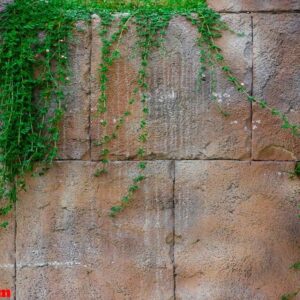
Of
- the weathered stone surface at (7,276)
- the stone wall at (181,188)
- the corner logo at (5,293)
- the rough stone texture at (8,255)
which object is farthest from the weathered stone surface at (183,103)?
the corner logo at (5,293)

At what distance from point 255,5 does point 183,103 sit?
945 millimetres

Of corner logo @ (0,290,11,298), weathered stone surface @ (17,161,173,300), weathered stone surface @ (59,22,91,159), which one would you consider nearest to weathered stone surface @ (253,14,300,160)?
weathered stone surface @ (17,161,173,300)

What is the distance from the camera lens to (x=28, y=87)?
11.7 ft

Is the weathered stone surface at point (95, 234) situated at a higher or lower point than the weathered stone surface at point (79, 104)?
lower

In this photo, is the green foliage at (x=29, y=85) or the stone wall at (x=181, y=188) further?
the stone wall at (x=181, y=188)

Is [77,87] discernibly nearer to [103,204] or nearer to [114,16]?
[114,16]

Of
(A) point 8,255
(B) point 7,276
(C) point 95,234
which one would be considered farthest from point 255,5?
(B) point 7,276

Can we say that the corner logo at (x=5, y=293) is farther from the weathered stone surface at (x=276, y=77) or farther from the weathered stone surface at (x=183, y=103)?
the weathered stone surface at (x=276, y=77)

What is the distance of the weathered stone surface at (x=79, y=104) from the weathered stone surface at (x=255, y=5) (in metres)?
1.06

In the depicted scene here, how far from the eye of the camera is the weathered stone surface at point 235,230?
368 cm

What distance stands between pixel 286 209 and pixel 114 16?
2.00m

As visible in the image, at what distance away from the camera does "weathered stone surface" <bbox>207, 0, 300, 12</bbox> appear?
3.68 m

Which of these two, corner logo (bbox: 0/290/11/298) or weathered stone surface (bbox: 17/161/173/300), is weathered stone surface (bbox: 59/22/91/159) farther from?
corner logo (bbox: 0/290/11/298)

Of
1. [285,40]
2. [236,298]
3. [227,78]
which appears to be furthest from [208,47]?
[236,298]
